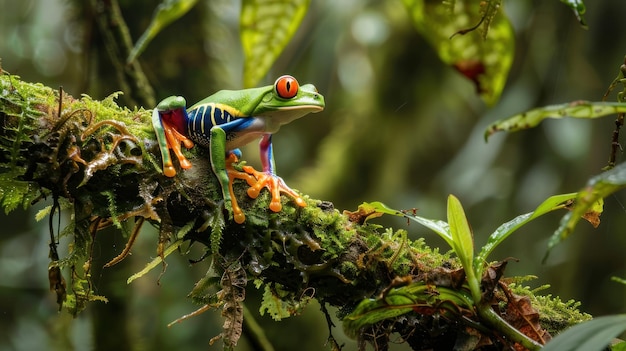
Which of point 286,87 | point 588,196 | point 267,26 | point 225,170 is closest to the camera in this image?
point 588,196

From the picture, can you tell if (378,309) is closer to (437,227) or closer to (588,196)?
(437,227)

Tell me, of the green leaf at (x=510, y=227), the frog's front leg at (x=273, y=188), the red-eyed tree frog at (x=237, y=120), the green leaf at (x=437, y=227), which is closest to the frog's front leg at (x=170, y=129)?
the red-eyed tree frog at (x=237, y=120)

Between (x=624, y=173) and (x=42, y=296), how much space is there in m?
3.31

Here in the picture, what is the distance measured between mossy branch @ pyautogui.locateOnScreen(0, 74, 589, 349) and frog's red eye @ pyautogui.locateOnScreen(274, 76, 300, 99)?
0.82 feet

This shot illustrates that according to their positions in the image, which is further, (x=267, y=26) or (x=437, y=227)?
(x=437, y=227)

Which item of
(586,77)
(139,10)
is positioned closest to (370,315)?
(139,10)

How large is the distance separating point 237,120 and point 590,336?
90cm

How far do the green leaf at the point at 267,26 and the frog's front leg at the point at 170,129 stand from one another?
0.29m

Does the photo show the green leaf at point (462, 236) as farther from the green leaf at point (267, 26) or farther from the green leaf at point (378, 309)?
the green leaf at point (267, 26)

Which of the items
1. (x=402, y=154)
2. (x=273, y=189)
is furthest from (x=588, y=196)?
(x=402, y=154)

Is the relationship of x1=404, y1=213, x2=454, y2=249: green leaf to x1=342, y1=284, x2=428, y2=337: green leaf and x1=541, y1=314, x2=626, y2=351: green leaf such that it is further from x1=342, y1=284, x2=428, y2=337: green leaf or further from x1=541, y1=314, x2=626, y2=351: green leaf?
x1=541, y1=314, x2=626, y2=351: green leaf

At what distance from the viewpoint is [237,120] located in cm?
143

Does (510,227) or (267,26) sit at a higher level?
(267,26)

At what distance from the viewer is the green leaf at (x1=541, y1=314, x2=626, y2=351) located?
2.71 feet
